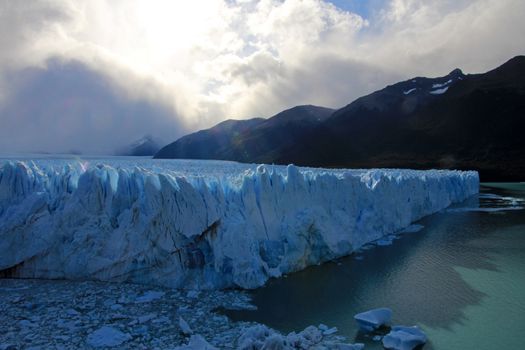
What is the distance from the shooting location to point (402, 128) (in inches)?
2911

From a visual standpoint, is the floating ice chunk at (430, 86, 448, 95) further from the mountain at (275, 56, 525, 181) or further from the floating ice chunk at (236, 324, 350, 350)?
the floating ice chunk at (236, 324, 350, 350)

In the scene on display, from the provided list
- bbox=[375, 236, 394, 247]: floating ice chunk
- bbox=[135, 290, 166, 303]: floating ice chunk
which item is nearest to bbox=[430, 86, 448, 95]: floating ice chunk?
bbox=[375, 236, 394, 247]: floating ice chunk

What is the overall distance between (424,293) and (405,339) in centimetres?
309

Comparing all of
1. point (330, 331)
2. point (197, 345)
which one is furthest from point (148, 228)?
point (330, 331)

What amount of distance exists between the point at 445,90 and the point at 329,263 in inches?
3368

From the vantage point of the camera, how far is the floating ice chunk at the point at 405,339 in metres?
5.95

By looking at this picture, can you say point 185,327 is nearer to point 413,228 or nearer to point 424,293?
point 424,293

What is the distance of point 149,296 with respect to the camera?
752cm

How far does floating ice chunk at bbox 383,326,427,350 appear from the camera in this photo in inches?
234

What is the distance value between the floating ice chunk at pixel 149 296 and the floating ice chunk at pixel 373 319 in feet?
14.0

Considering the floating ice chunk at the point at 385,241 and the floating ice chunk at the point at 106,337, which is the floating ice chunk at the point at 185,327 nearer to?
the floating ice chunk at the point at 106,337

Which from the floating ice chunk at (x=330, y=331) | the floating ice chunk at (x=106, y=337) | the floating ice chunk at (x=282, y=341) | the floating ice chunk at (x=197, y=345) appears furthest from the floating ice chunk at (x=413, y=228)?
the floating ice chunk at (x=106, y=337)

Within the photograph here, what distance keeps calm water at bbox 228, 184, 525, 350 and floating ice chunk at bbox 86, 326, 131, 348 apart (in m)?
2.18

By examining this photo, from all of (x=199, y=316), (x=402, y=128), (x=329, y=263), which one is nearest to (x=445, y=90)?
(x=402, y=128)
